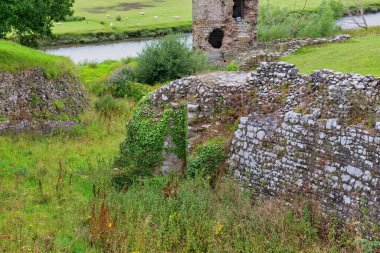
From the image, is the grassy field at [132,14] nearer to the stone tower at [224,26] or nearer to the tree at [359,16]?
the tree at [359,16]

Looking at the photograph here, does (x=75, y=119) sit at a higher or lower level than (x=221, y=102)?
lower

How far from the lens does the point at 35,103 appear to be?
2095 cm

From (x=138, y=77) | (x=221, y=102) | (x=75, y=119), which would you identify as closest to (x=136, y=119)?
(x=221, y=102)

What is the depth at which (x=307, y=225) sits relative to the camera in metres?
9.76

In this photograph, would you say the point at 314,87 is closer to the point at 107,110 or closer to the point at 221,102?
the point at 221,102

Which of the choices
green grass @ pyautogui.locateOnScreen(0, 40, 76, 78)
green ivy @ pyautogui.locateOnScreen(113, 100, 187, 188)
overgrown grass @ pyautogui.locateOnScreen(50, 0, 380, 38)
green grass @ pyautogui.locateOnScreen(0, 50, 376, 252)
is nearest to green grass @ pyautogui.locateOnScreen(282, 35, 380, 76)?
green ivy @ pyautogui.locateOnScreen(113, 100, 187, 188)

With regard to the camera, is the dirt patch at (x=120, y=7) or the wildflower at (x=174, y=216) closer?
the wildflower at (x=174, y=216)

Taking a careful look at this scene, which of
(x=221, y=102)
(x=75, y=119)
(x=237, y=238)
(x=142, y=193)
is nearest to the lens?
(x=237, y=238)

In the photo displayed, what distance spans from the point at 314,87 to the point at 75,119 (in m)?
13.1

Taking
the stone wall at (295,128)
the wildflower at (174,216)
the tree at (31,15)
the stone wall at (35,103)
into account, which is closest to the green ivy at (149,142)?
the stone wall at (295,128)

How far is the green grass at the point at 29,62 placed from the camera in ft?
69.8

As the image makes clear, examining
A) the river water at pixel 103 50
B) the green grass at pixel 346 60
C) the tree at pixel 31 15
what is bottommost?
the river water at pixel 103 50

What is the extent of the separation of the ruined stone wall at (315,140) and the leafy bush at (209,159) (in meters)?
0.28

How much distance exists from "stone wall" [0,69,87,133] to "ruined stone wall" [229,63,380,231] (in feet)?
33.1
